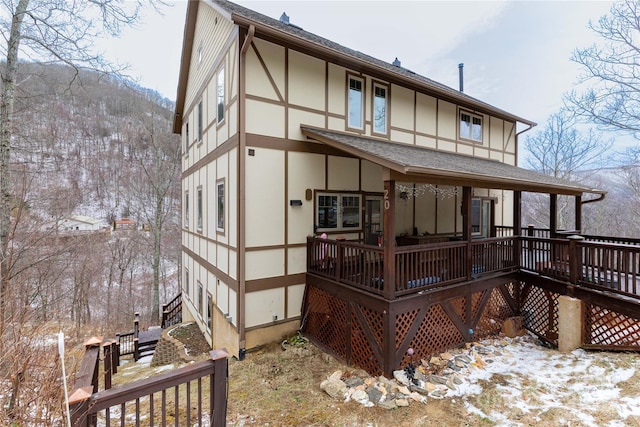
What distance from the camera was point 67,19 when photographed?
6758mm

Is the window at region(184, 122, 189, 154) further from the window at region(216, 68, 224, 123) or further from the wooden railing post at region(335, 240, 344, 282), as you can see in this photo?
the wooden railing post at region(335, 240, 344, 282)

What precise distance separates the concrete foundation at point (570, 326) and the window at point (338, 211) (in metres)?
4.91

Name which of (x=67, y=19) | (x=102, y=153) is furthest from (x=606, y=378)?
(x=102, y=153)

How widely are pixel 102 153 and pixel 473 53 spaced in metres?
37.7

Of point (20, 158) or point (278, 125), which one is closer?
point (278, 125)

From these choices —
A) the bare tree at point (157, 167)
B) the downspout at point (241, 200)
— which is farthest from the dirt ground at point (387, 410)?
the bare tree at point (157, 167)

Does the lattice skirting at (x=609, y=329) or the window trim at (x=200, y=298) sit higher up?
the lattice skirting at (x=609, y=329)

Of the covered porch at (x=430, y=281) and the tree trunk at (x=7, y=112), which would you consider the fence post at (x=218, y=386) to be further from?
the tree trunk at (x=7, y=112)

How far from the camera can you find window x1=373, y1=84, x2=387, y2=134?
27.9ft

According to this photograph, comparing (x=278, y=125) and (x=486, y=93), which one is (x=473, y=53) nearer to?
(x=486, y=93)

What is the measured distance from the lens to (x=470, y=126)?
11.2 metres

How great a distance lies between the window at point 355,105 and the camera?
8.02 meters

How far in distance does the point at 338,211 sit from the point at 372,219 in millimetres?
1254

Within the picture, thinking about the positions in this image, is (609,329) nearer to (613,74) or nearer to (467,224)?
(467,224)
